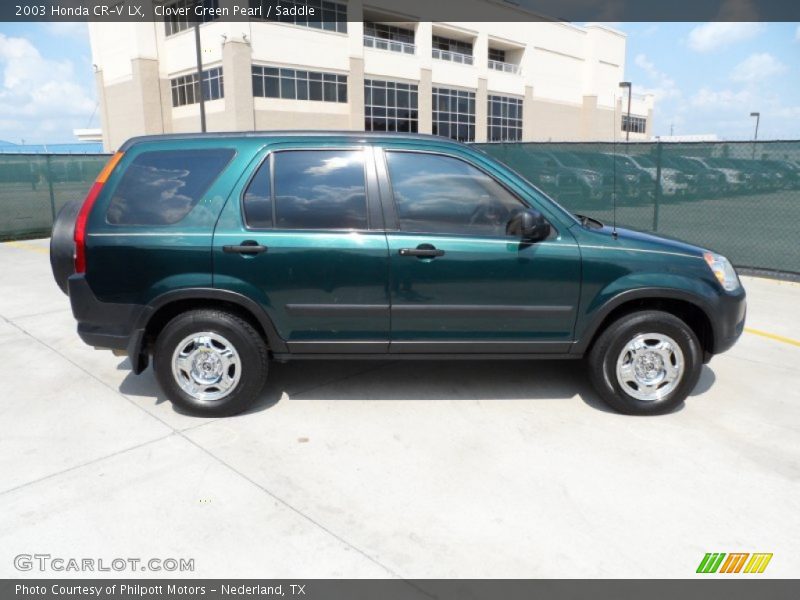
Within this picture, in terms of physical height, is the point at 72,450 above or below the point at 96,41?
below

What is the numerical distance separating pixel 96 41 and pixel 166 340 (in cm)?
5098

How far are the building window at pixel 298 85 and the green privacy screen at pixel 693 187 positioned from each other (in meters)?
28.3

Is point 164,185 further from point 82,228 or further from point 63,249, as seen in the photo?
point 63,249

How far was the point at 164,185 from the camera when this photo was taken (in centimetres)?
407

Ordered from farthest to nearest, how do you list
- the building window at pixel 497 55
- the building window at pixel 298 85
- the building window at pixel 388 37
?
1. the building window at pixel 497 55
2. the building window at pixel 388 37
3. the building window at pixel 298 85

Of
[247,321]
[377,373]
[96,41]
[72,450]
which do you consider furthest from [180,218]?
[96,41]

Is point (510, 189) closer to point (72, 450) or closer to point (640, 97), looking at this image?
point (72, 450)

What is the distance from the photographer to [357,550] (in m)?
2.78

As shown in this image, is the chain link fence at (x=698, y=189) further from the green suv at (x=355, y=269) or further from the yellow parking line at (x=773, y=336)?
the green suv at (x=355, y=269)

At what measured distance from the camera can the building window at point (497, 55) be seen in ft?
186

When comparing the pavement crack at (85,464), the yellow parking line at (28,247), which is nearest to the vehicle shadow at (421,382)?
the pavement crack at (85,464)

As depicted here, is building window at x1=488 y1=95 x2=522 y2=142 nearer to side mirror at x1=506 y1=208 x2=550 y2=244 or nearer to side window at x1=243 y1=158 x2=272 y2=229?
side mirror at x1=506 y1=208 x2=550 y2=244

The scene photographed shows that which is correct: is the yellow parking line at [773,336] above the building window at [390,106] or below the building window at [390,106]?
below
